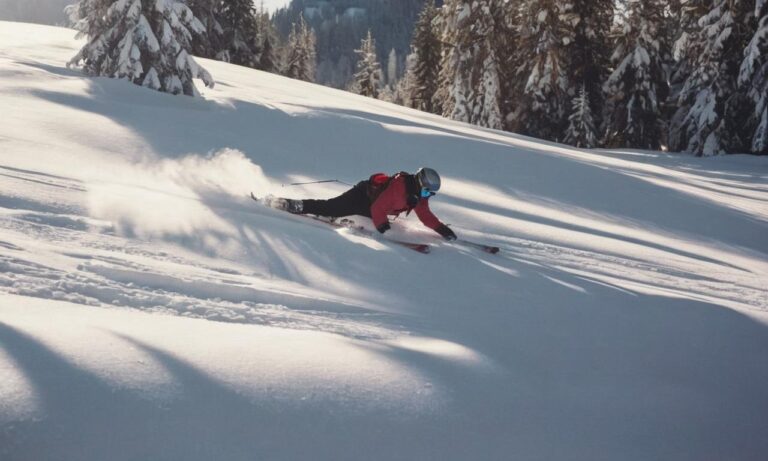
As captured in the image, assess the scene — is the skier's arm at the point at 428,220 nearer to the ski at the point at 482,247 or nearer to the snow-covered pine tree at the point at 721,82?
the ski at the point at 482,247

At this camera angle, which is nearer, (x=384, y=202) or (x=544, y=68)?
(x=384, y=202)

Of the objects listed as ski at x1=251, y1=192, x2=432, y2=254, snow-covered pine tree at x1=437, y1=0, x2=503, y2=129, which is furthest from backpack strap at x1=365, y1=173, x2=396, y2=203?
snow-covered pine tree at x1=437, y1=0, x2=503, y2=129

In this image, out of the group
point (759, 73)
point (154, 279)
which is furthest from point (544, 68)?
point (154, 279)

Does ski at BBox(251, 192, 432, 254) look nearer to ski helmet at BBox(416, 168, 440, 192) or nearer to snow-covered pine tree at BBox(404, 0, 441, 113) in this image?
ski helmet at BBox(416, 168, 440, 192)

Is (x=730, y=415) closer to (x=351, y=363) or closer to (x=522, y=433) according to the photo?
(x=522, y=433)

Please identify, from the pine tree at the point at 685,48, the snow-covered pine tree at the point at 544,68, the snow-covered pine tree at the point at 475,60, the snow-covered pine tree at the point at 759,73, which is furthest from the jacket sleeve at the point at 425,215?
the snow-covered pine tree at the point at 475,60

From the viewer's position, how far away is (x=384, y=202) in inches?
248

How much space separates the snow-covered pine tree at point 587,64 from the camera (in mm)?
24719

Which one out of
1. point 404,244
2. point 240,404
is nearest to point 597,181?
point 404,244

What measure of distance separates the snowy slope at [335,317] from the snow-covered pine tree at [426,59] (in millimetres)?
31092

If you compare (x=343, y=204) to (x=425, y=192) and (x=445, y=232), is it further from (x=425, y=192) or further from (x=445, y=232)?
(x=445, y=232)

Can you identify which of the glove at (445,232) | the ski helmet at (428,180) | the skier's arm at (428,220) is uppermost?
the ski helmet at (428,180)

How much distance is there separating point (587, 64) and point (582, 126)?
3169 millimetres

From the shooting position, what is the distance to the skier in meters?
6.21
